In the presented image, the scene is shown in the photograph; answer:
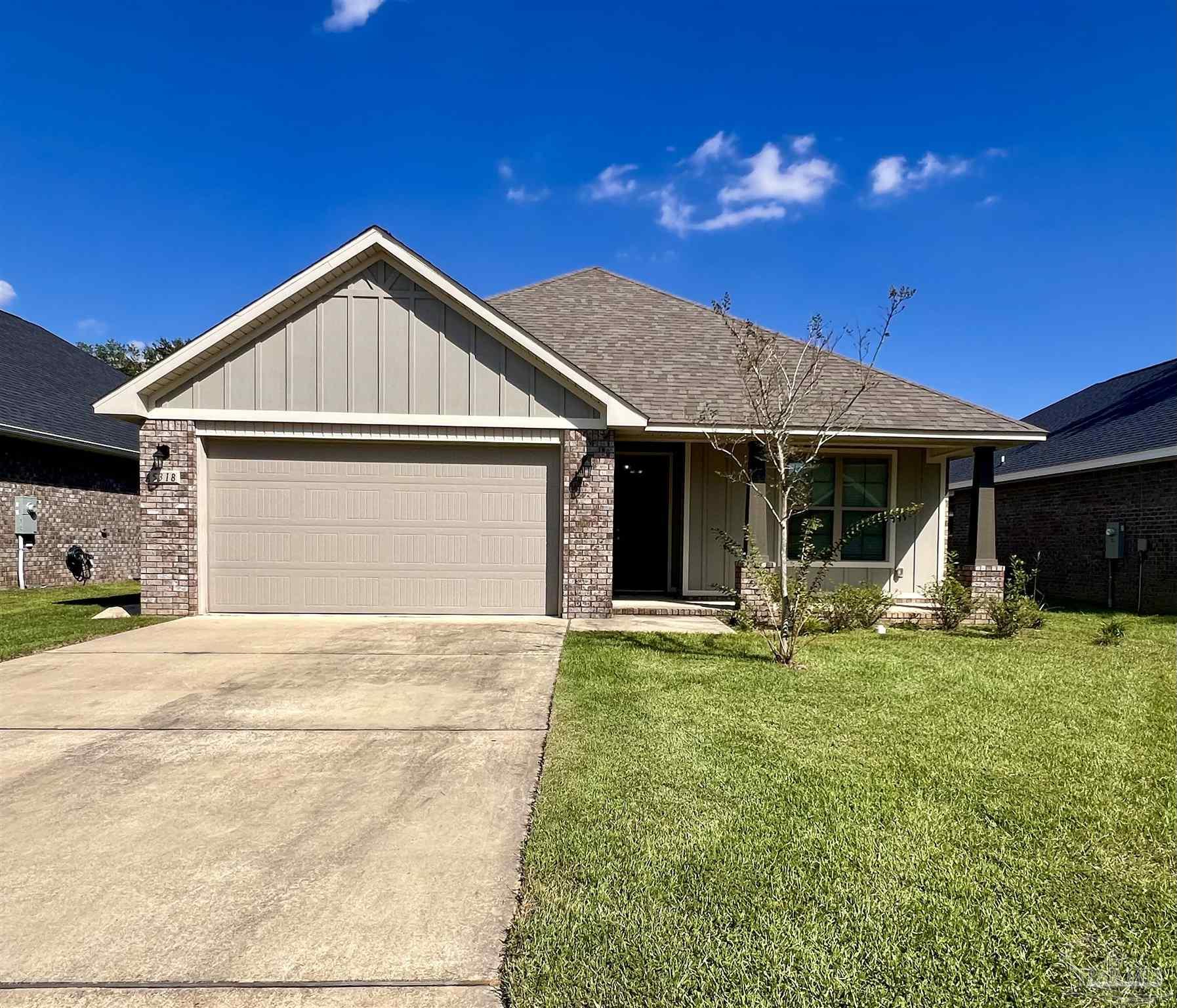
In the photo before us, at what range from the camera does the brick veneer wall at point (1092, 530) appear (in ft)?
39.5

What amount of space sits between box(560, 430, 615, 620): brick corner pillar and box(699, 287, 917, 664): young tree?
1.61 metres

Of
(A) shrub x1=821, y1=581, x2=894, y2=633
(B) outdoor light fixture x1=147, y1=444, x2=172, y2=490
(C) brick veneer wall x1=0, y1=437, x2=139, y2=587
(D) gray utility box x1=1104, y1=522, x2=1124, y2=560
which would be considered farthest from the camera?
(C) brick veneer wall x1=0, y1=437, x2=139, y2=587

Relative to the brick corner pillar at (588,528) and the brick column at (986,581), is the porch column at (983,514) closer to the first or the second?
the brick column at (986,581)

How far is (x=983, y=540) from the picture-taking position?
9.95 m

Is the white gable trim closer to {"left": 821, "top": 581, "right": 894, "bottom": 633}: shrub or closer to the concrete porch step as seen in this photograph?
the concrete porch step

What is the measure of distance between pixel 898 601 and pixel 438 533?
7.36 m

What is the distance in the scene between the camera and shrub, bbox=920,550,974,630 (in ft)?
30.5

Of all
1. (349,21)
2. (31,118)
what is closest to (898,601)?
(349,21)

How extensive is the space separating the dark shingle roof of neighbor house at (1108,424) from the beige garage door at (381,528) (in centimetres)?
1153

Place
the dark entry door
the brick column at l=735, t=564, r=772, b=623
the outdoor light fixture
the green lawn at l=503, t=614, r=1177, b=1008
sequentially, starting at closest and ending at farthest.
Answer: the green lawn at l=503, t=614, r=1177, b=1008, the outdoor light fixture, the brick column at l=735, t=564, r=772, b=623, the dark entry door

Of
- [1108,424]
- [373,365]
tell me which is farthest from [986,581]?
[373,365]

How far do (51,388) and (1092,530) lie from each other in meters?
24.2

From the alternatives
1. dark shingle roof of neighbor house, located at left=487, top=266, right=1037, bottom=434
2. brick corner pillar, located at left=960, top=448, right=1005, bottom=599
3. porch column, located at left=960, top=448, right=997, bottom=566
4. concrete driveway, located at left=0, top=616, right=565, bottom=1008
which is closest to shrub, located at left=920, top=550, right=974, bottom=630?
brick corner pillar, located at left=960, top=448, right=1005, bottom=599

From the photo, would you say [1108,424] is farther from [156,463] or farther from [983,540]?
[156,463]
